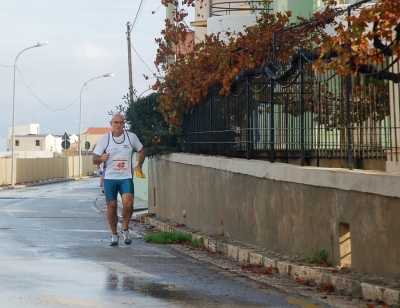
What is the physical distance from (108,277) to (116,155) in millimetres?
4524

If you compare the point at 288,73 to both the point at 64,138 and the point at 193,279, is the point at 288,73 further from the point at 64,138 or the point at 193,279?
the point at 64,138

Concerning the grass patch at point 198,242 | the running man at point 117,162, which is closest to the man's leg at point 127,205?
the running man at point 117,162

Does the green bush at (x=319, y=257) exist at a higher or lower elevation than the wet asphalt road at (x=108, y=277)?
higher

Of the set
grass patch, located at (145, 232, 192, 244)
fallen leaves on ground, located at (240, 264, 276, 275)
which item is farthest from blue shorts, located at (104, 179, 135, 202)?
fallen leaves on ground, located at (240, 264, 276, 275)

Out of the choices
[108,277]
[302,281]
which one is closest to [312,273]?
[302,281]

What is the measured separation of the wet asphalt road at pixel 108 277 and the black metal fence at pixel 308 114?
82.7 inches

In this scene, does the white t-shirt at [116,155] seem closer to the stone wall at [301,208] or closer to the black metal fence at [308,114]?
→ the stone wall at [301,208]

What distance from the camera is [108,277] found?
31.5ft

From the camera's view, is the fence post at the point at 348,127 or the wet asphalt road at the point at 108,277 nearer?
the wet asphalt road at the point at 108,277

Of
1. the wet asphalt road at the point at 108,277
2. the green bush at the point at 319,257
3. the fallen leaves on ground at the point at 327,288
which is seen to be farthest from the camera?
the green bush at the point at 319,257

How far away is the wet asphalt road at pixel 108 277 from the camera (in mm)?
8055

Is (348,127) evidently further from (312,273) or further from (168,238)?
(168,238)

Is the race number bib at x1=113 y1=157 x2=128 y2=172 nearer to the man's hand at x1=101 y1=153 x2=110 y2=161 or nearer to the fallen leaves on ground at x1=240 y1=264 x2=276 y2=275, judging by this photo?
the man's hand at x1=101 y1=153 x2=110 y2=161

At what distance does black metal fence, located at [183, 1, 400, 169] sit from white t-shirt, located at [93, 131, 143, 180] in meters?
1.87
